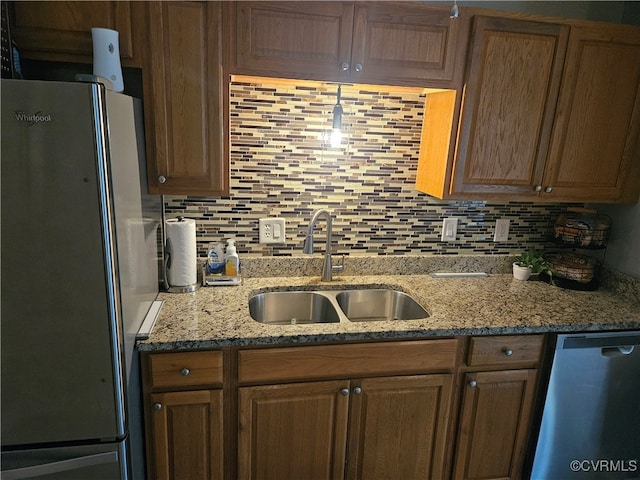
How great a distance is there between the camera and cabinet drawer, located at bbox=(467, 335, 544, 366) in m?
1.60

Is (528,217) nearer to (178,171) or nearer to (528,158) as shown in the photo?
(528,158)

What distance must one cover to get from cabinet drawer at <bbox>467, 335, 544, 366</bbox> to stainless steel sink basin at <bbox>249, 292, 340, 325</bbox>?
62 centimetres

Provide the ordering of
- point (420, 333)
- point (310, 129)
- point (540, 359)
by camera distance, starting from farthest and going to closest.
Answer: point (310, 129), point (540, 359), point (420, 333)

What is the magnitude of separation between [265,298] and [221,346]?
478 millimetres

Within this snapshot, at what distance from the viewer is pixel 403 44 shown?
1547 millimetres

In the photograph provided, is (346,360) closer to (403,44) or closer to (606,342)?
(606,342)

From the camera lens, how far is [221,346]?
4.61ft

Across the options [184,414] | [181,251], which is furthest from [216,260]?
[184,414]

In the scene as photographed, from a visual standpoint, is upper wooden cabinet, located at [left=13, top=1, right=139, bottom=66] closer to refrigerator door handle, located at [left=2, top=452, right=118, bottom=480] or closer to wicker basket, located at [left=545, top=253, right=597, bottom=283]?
refrigerator door handle, located at [left=2, top=452, right=118, bottom=480]

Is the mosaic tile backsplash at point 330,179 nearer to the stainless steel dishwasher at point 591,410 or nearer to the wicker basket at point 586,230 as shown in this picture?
the wicker basket at point 586,230

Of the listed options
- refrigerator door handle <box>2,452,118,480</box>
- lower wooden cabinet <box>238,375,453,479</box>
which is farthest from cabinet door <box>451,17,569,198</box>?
refrigerator door handle <box>2,452,118,480</box>

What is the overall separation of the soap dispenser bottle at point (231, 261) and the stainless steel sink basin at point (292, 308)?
0.51 feet

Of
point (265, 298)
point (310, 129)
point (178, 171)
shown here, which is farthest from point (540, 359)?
point (178, 171)

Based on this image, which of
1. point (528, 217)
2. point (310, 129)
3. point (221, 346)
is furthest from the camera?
point (528, 217)
